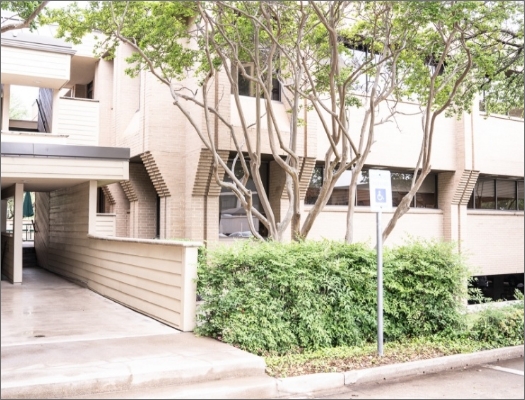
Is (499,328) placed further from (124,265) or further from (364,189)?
(364,189)

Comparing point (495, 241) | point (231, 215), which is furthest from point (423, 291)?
point (495, 241)

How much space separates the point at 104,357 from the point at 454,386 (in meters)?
4.39

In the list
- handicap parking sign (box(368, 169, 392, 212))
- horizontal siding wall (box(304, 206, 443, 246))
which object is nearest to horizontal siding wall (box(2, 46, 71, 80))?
horizontal siding wall (box(304, 206, 443, 246))

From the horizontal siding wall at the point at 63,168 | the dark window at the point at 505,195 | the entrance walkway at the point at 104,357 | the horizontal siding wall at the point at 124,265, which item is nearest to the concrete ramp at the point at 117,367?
the entrance walkway at the point at 104,357

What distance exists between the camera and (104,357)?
7.05 metres

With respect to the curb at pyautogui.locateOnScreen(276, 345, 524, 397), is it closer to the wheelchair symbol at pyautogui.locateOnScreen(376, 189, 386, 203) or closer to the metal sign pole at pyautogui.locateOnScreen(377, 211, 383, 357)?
the metal sign pole at pyautogui.locateOnScreen(377, 211, 383, 357)

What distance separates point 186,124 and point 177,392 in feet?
35.6

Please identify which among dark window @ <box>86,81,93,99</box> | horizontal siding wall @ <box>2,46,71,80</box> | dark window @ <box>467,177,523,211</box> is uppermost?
dark window @ <box>86,81,93,99</box>

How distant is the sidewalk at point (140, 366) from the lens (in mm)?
6102

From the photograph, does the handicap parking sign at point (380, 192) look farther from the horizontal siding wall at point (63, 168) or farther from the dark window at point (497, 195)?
the dark window at point (497, 195)

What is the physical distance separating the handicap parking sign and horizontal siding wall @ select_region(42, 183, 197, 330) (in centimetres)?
289

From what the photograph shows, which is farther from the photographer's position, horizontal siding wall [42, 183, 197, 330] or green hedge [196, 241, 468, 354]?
horizontal siding wall [42, 183, 197, 330]

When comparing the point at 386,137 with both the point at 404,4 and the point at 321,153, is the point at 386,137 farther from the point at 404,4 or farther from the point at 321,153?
the point at 404,4

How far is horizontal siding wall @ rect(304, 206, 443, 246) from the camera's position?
57.1ft
